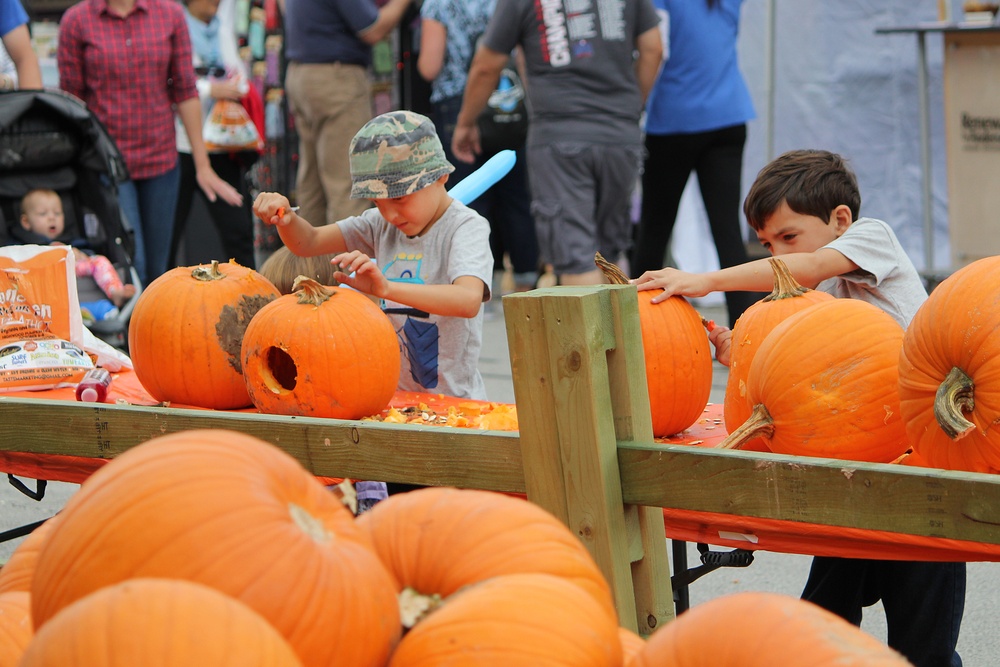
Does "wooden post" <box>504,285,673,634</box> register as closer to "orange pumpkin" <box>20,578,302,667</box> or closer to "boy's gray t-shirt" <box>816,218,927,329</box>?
"orange pumpkin" <box>20,578,302,667</box>

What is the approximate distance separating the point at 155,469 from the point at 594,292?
88 centimetres

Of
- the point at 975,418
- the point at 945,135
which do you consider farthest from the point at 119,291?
the point at 945,135

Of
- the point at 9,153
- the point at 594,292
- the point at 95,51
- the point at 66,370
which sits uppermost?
the point at 95,51

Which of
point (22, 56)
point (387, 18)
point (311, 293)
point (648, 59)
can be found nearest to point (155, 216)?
point (22, 56)

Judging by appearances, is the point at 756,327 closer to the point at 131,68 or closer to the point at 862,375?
the point at 862,375

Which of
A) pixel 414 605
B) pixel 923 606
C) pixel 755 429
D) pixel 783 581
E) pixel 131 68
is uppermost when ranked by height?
pixel 131 68

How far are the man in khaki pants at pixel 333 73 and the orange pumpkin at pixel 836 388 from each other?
433 cm

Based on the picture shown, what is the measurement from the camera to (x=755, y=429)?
2.23m

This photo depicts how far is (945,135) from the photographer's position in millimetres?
7344

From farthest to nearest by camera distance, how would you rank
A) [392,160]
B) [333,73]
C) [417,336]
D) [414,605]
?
[333,73]
[417,336]
[392,160]
[414,605]

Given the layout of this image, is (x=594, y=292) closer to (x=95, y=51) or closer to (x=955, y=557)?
(x=955, y=557)

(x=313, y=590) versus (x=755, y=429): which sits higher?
(x=313, y=590)

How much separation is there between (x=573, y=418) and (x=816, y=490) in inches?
15.1

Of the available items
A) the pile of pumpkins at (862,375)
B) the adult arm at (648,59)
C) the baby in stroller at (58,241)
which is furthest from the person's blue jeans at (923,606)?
the baby in stroller at (58,241)
